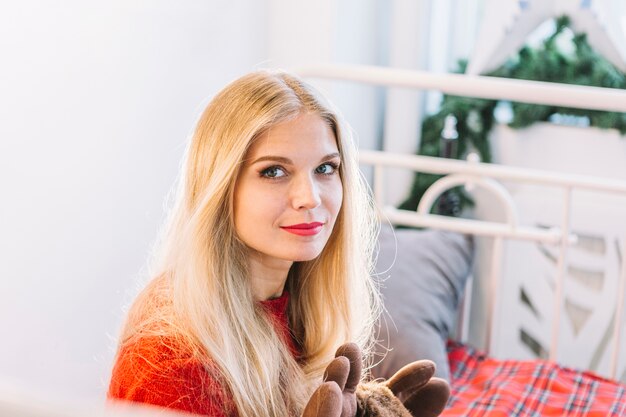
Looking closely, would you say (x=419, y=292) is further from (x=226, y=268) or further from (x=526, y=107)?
(x=226, y=268)

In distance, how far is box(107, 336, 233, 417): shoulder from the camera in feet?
3.27

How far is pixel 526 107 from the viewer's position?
7.33 feet

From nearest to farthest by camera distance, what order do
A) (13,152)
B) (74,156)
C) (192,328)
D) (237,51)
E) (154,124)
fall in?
(192,328)
(13,152)
(74,156)
(154,124)
(237,51)

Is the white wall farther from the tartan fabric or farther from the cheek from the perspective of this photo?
the tartan fabric

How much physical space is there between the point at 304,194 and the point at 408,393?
33 centimetres

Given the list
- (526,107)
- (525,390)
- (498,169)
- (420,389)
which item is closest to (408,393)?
(420,389)

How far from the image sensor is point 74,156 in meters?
1.70

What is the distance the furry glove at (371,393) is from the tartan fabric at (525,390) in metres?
0.37

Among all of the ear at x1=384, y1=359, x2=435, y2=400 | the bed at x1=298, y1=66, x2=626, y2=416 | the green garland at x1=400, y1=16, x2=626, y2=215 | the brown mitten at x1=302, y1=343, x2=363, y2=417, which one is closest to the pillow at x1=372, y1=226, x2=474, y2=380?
the bed at x1=298, y1=66, x2=626, y2=416

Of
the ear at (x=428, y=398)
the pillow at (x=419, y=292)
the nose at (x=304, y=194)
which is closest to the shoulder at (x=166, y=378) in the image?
the nose at (x=304, y=194)

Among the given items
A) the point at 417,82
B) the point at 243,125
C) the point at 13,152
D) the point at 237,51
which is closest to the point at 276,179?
the point at 243,125

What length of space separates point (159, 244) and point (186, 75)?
32.1 inches

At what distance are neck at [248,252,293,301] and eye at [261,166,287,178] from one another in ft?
0.36

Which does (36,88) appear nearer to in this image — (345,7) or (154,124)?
(154,124)
